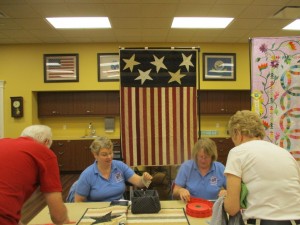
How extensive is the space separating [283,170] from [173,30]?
4478mm

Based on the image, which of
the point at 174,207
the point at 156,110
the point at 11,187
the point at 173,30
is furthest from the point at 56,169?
the point at 173,30

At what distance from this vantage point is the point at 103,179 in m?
2.36

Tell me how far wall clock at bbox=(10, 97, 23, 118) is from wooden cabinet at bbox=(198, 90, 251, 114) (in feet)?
13.7

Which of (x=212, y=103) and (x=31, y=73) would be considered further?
(x=212, y=103)

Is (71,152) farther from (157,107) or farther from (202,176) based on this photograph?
(202,176)

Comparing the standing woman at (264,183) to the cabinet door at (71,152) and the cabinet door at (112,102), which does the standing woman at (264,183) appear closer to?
the cabinet door at (71,152)

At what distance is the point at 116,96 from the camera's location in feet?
21.2

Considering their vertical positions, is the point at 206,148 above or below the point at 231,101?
below

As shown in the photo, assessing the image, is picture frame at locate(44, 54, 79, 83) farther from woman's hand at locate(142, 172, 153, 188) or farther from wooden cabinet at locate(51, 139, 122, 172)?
woman's hand at locate(142, 172, 153, 188)

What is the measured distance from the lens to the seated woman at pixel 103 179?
2.29 meters

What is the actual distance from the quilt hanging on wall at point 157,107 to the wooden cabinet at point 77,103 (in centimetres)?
335

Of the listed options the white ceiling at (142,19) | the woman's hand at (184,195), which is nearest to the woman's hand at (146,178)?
the woman's hand at (184,195)

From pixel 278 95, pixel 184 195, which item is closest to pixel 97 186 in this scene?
pixel 184 195

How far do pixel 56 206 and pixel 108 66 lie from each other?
5050 mm
